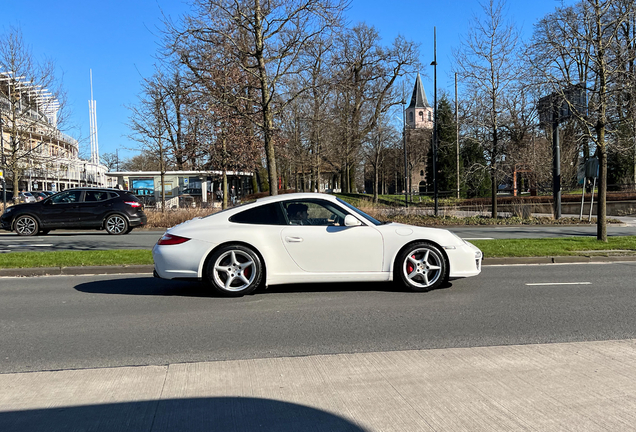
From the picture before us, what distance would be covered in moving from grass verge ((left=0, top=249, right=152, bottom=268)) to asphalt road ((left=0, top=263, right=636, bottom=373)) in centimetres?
131

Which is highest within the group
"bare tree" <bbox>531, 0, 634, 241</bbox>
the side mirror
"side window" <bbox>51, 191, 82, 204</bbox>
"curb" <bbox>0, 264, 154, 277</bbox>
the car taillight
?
"bare tree" <bbox>531, 0, 634, 241</bbox>

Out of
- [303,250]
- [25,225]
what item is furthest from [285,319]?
[25,225]

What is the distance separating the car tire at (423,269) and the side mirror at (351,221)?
30.1 inches

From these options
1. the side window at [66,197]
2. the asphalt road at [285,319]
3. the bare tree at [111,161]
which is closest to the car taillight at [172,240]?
the asphalt road at [285,319]

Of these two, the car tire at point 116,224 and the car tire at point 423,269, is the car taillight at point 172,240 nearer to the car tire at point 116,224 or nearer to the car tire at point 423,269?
the car tire at point 423,269

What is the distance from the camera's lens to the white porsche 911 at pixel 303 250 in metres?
7.07

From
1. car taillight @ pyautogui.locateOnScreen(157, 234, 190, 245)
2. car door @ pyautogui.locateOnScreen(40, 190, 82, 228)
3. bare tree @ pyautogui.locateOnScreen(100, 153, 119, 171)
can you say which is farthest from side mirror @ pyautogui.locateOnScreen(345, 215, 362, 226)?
bare tree @ pyautogui.locateOnScreen(100, 153, 119, 171)

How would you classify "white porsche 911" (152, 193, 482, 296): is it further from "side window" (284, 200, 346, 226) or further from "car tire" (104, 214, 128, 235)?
"car tire" (104, 214, 128, 235)

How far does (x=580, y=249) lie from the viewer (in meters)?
Result: 11.8

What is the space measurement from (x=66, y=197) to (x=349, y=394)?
1744 cm

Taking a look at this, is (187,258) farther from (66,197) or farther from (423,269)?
(66,197)

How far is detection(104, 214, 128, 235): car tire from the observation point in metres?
18.6

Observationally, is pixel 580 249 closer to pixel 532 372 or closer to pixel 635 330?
pixel 635 330

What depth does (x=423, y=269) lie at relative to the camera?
732 centimetres
